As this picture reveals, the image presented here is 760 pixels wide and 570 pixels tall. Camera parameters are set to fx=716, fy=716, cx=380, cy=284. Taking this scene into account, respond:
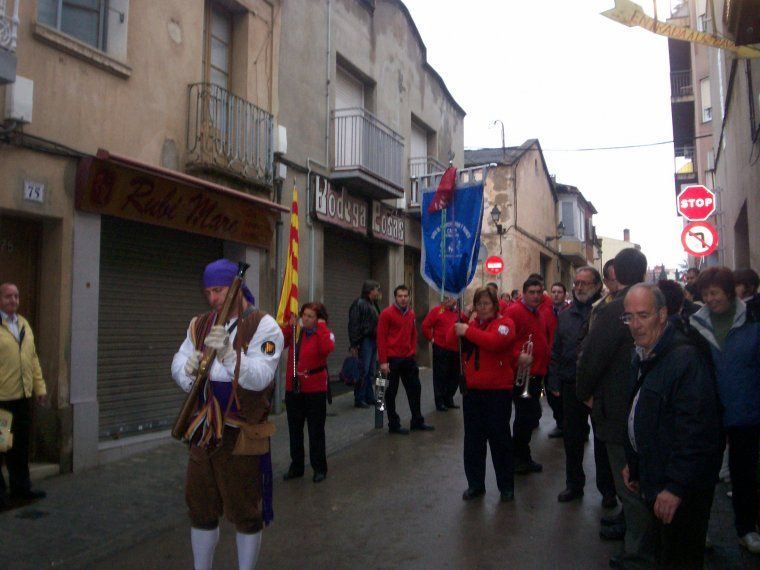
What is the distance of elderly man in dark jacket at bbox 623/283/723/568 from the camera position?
3064 millimetres

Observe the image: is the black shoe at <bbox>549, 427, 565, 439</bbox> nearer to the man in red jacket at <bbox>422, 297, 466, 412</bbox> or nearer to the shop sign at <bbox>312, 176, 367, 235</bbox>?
the man in red jacket at <bbox>422, 297, 466, 412</bbox>

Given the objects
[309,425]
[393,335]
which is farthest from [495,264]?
[309,425]

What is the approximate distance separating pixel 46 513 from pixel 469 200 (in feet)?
17.1

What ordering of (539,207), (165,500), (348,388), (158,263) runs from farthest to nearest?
(539,207)
(348,388)
(158,263)
(165,500)

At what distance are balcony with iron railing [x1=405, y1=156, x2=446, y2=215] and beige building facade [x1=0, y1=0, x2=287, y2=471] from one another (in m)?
6.48

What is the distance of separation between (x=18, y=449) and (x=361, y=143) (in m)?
8.91

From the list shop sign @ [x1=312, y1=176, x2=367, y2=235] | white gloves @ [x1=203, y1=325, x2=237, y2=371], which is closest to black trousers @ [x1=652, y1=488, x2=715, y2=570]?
white gloves @ [x1=203, y1=325, x2=237, y2=371]

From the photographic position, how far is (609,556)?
4766mm

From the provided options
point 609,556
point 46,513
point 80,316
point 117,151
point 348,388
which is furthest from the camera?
point 348,388

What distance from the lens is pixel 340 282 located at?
567 inches

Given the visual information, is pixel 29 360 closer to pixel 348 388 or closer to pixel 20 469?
pixel 20 469

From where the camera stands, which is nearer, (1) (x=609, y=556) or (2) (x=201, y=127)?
(1) (x=609, y=556)

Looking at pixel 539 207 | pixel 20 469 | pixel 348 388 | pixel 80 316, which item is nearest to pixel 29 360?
pixel 20 469

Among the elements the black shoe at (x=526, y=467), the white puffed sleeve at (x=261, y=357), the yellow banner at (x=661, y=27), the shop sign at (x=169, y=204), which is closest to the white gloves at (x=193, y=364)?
the white puffed sleeve at (x=261, y=357)
